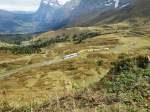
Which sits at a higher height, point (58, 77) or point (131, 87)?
point (131, 87)

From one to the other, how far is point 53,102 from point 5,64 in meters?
170

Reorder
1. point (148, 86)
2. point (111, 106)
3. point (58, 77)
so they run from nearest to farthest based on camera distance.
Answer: point (111, 106) < point (148, 86) < point (58, 77)

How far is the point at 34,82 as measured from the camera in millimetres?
115938

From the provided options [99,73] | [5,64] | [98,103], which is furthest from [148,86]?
[5,64]

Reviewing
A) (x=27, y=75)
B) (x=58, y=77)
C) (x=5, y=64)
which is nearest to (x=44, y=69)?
(x=27, y=75)

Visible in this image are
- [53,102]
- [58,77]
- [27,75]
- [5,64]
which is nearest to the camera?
[53,102]

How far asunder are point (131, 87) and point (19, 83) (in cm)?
9519

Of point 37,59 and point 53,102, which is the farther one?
point 37,59

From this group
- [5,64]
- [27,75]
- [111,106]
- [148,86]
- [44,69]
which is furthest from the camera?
[5,64]

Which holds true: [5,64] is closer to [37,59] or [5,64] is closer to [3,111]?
[37,59]

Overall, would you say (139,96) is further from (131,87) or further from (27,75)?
(27,75)

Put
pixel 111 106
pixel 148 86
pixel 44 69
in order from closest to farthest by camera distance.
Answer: pixel 111 106 → pixel 148 86 → pixel 44 69

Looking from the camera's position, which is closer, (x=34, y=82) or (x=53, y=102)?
(x=53, y=102)

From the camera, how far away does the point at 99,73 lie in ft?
371
